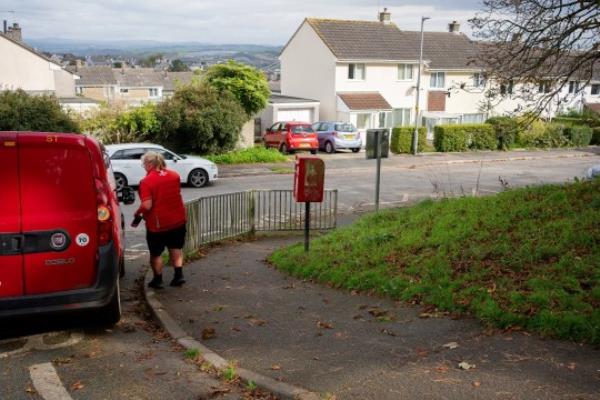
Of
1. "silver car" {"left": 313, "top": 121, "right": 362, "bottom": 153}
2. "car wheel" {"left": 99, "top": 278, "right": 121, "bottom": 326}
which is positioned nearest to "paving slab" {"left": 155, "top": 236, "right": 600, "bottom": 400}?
"car wheel" {"left": 99, "top": 278, "right": 121, "bottom": 326}

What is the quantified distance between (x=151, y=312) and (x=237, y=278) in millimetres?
2154

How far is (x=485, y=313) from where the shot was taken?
5465mm

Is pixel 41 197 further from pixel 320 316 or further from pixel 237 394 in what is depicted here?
pixel 320 316

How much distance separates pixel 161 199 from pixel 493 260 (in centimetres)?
396

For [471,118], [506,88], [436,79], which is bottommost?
[506,88]

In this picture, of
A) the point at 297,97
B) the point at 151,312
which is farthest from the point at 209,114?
the point at 151,312

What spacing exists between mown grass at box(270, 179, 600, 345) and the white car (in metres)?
10.9

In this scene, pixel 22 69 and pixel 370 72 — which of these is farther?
pixel 22 69

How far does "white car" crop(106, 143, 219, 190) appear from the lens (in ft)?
63.6

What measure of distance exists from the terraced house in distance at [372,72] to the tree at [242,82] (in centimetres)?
1002

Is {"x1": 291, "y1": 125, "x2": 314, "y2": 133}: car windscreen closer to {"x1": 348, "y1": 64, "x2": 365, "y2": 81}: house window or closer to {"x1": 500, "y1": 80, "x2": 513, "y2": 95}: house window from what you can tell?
{"x1": 348, "y1": 64, "x2": 365, "y2": 81}: house window

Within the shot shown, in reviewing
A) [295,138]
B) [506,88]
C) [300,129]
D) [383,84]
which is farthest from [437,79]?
[506,88]

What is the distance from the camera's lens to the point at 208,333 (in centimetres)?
567

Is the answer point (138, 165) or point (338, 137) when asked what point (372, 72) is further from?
point (138, 165)
